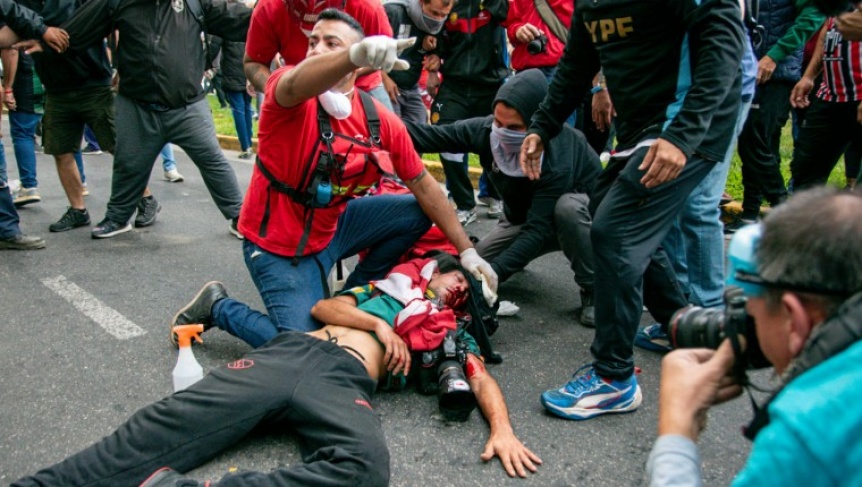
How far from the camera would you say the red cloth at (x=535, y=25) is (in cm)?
459

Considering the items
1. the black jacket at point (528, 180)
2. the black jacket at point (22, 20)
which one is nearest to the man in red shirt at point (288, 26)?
the black jacket at point (528, 180)

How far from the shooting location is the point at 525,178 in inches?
141

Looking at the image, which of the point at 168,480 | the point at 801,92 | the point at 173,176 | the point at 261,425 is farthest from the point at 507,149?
the point at 173,176

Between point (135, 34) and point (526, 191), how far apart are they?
266cm

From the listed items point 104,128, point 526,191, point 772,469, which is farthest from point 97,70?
point 772,469

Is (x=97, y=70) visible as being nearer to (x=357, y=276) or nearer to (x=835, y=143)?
(x=357, y=276)

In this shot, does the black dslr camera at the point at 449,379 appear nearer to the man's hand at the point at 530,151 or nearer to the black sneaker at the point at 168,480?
the man's hand at the point at 530,151

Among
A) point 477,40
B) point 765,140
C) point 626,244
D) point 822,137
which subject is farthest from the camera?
point 477,40

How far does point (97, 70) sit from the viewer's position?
473cm

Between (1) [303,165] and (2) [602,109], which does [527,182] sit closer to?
(2) [602,109]

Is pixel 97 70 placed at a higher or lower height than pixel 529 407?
higher

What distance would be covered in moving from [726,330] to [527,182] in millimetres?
2399

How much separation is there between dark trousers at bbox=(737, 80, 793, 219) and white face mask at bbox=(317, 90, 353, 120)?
2.94 metres

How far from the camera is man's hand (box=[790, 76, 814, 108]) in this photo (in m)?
4.32
